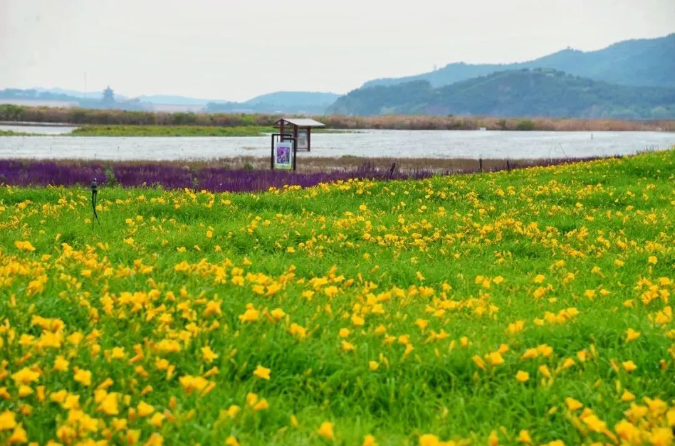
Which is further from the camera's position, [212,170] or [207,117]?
[207,117]

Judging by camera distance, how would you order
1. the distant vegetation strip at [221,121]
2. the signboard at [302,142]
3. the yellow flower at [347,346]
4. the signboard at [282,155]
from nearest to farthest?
1. the yellow flower at [347,346]
2. the signboard at [282,155]
3. the signboard at [302,142]
4. the distant vegetation strip at [221,121]

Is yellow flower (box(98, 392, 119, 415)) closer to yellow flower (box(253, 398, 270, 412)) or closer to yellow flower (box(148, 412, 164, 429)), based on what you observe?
yellow flower (box(148, 412, 164, 429))

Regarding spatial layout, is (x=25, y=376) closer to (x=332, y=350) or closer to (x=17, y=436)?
(x=17, y=436)

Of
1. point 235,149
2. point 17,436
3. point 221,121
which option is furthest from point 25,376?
point 221,121

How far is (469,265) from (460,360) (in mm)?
4218

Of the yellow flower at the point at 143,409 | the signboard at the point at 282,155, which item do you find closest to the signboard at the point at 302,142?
the signboard at the point at 282,155

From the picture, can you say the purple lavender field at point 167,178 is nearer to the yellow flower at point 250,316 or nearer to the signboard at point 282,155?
the signboard at point 282,155

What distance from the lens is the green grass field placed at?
13.2 feet

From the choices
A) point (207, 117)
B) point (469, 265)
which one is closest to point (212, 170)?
point (469, 265)

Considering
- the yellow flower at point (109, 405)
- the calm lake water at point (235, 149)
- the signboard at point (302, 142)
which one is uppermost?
the signboard at point (302, 142)

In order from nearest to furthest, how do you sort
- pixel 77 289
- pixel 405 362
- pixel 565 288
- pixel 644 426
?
pixel 644 426, pixel 405 362, pixel 77 289, pixel 565 288

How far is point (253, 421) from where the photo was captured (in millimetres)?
4152

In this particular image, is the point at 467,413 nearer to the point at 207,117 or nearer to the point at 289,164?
the point at 289,164

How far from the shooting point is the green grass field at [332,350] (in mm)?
4023
